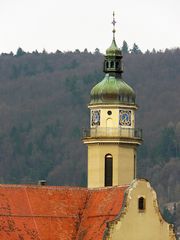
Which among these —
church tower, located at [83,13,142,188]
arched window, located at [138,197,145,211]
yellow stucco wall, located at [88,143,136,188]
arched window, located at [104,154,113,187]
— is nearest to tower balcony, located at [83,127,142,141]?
church tower, located at [83,13,142,188]

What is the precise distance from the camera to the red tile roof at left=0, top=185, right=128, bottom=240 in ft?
281

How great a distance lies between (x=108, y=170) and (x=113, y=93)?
438 centimetres

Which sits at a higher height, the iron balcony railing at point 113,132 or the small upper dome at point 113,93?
the small upper dome at point 113,93

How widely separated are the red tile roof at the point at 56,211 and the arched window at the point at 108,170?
13.3 ft

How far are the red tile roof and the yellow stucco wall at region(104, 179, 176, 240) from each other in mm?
633

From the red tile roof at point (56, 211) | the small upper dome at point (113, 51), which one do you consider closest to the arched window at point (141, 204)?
the red tile roof at point (56, 211)

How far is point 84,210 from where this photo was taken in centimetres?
8862

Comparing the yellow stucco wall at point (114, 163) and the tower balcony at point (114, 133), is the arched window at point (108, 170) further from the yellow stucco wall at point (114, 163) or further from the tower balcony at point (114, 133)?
the tower balcony at point (114, 133)

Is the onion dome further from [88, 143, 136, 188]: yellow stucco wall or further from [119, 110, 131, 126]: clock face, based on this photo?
[88, 143, 136, 188]: yellow stucco wall

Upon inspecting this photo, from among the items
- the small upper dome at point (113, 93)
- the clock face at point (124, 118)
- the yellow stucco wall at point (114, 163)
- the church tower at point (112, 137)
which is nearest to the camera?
the yellow stucco wall at point (114, 163)

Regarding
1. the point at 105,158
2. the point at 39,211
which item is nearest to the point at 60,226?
the point at 39,211

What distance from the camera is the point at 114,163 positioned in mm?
93875

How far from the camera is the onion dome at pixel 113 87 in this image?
9425 centimetres

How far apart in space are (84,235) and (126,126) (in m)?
10.0
